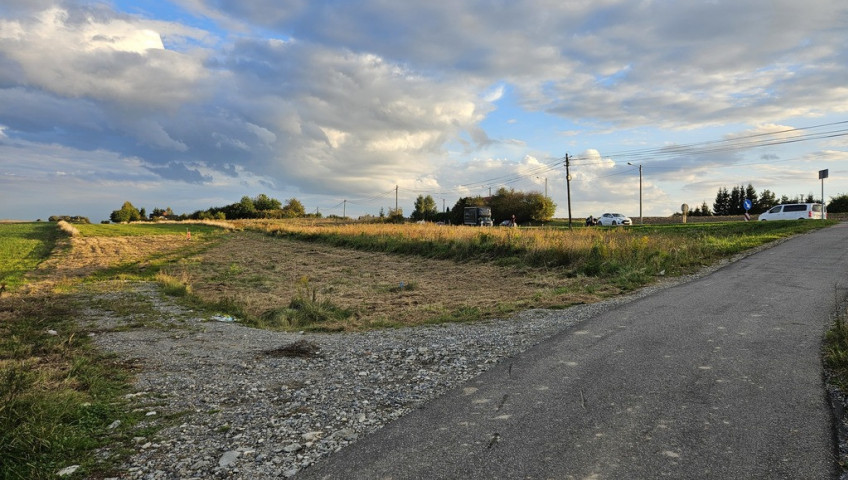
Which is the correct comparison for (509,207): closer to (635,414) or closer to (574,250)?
(574,250)

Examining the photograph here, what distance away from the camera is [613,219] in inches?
2133

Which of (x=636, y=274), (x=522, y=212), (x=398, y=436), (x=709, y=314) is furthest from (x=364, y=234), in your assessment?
(x=522, y=212)

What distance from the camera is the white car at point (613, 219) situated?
52938mm

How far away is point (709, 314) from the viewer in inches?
338

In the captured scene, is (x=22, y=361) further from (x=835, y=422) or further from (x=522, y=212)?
(x=522, y=212)

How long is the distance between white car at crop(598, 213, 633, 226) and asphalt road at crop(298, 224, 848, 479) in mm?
47766

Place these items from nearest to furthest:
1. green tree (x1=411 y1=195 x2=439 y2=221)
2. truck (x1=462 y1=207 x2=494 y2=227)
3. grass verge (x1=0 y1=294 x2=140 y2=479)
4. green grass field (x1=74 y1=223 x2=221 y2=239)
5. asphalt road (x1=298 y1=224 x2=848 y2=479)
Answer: asphalt road (x1=298 y1=224 x2=848 y2=479), grass verge (x1=0 y1=294 x2=140 y2=479), green grass field (x1=74 y1=223 x2=221 y2=239), truck (x1=462 y1=207 x2=494 y2=227), green tree (x1=411 y1=195 x2=439 y2=221)

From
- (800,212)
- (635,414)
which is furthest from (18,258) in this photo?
(800,212)

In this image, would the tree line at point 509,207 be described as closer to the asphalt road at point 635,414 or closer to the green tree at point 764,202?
the green tree at point 764,202

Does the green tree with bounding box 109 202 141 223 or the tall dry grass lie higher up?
the green tree with bounding box 109 202 141 223

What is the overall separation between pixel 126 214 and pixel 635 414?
13178 centimetres

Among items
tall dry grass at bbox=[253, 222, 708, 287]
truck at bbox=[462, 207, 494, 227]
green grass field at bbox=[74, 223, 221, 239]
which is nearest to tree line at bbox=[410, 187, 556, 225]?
truck at bbox=[462, 207, 494, 227]

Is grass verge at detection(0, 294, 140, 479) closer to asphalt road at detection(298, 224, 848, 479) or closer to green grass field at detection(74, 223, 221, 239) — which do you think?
asphalt road at detection(298, 224, 848, 479)

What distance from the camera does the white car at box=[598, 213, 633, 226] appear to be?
5294cm
